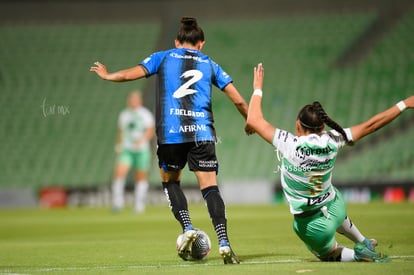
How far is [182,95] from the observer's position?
7.75 meters

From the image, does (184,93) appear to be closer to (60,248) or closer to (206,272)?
(206,272)

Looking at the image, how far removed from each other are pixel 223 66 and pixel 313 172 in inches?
763

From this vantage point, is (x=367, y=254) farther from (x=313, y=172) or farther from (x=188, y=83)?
(x=188, y=83)

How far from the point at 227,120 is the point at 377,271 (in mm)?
18947

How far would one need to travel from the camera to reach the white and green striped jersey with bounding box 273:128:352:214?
6965 millimetres

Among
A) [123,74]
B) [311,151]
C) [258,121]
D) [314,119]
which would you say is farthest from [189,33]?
[311,151]

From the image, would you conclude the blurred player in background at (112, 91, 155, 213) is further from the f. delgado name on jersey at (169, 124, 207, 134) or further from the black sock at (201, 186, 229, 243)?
the black sock at (201, 186, 229, 243)

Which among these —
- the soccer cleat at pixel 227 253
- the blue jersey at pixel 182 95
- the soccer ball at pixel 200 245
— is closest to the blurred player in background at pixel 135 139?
the blue jersey at pixel 182 95

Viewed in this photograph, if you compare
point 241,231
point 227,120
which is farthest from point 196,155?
point 227,120

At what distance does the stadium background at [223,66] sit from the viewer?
2358 cm

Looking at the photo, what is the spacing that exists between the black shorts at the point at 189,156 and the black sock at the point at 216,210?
204mm

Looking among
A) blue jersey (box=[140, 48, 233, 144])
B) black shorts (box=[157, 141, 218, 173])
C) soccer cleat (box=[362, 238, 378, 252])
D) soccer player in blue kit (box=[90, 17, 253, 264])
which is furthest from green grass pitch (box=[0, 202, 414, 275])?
blue jersey (box=[140, 48, 233, 144])

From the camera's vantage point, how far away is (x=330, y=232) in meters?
7.05

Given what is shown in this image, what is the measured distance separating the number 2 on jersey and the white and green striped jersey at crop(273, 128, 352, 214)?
1.15 meters
